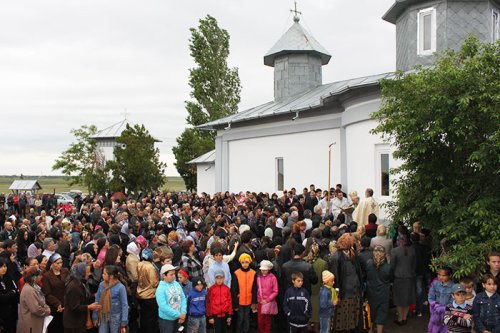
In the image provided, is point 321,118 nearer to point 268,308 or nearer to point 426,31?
point 426,31

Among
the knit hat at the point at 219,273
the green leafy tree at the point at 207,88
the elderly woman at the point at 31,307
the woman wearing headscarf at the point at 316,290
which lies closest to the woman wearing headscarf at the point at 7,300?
the elderly woman at the point at 31,307

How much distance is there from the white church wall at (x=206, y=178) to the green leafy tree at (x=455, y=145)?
72.4ft

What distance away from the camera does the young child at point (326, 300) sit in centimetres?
820

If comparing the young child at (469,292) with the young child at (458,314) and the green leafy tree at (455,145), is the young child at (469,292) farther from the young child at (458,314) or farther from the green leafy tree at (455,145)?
the green leafy tree at (455,145)

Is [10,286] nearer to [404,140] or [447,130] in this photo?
[404,140]

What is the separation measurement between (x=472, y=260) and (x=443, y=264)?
1.95ft

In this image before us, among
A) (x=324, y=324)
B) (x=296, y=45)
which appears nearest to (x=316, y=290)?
(x=324, y=324)

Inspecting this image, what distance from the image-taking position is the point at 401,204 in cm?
964

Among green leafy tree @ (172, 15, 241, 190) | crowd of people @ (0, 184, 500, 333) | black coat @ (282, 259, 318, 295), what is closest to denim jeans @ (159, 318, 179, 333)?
crowd of people @ (0, 184, 500, 333)

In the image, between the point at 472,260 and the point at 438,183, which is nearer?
the point at 472,260

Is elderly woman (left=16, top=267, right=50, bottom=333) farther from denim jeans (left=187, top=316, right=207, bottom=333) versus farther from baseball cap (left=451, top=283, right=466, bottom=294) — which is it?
baseball cap (left=451, top=283, right=466, bottom=294)

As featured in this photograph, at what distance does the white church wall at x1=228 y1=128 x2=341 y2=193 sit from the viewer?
2033cm

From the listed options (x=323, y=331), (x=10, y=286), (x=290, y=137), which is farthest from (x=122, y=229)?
(x=290, y=137)

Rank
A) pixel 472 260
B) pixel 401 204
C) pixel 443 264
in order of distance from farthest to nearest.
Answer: pixel 401 204
pixel 443 264
pixel 472 260
